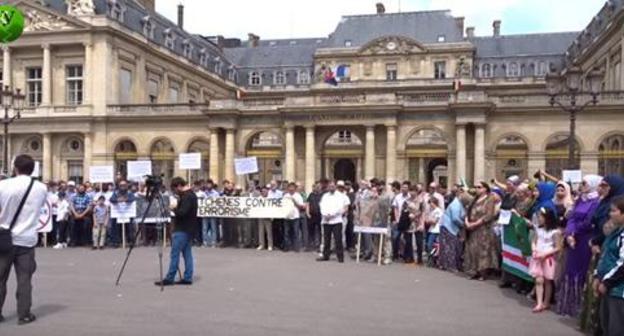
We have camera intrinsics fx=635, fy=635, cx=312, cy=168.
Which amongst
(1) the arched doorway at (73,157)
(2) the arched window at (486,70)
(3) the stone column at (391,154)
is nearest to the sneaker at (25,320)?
(3) the stone column at (391,154)

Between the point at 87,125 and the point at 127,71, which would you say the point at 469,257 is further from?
the point at 127,71

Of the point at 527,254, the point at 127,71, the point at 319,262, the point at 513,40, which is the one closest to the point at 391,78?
the point at 513,40

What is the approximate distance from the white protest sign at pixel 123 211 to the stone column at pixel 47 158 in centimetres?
2536

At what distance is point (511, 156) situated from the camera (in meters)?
A: 34.5

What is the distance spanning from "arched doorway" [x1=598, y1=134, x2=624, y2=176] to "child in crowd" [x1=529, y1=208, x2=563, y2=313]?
2363cm

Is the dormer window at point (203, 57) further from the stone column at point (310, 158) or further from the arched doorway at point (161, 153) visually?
the stone column at point (310, 158)

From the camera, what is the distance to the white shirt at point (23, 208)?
7.97 meters

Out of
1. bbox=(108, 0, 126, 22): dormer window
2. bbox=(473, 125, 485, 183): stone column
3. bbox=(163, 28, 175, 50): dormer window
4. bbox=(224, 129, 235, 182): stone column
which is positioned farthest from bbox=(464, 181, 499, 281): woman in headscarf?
bbox=(163, 28, 175, 50): dormer window

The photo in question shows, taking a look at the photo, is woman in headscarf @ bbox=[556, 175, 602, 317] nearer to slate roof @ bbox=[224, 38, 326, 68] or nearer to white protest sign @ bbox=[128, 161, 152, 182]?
white protest sign @ bbox=[128, 161, 152, 182]

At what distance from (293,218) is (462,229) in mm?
5842

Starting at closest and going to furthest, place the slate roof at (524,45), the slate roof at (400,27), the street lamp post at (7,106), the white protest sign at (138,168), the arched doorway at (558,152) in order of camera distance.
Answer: the white protest sign at (138,168), the street lamp post at (7,106), the arched doorway at (558,152), the slate roof at (400,27), the slate roof at (524,45)

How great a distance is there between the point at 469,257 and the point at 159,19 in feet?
152

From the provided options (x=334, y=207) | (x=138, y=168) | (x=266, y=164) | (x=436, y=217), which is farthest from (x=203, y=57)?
(x=436, y=217)

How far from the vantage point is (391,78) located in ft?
197
